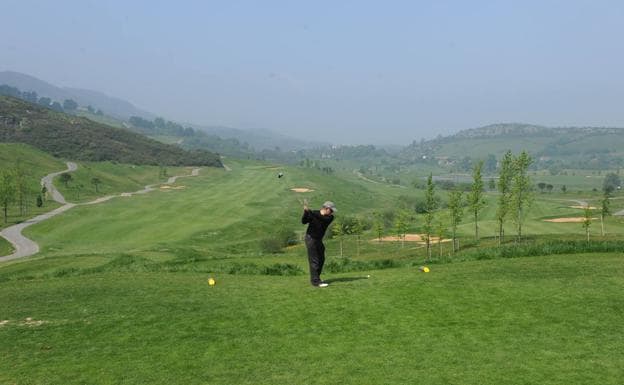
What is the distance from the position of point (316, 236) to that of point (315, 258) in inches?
30.7

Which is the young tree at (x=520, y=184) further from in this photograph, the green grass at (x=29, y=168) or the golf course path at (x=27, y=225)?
the green grass at (x=29, y=168)

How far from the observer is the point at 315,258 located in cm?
1625

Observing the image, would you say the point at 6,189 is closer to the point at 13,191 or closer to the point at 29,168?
the point at 13,191

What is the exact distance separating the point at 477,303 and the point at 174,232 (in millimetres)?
97010

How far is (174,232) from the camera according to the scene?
104 meters

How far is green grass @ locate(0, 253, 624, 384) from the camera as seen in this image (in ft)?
31.0

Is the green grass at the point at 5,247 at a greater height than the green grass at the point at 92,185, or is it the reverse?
the green grass at the point at 92,185

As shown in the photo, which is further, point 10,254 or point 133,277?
point 10,254

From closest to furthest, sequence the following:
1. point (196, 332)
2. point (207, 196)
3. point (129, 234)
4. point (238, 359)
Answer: point (238, 359) < point (196, 332) < point (129, 234) < point (207, 196)

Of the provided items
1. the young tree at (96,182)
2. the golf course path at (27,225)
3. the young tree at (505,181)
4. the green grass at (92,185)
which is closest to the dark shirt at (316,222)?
the young tree at (505,181)

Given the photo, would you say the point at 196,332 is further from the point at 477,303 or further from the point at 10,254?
the point at 10,254

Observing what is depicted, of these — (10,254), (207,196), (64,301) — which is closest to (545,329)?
(64,301)

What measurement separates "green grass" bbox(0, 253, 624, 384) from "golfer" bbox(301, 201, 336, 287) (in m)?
0.73

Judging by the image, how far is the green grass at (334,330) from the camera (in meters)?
9.46
